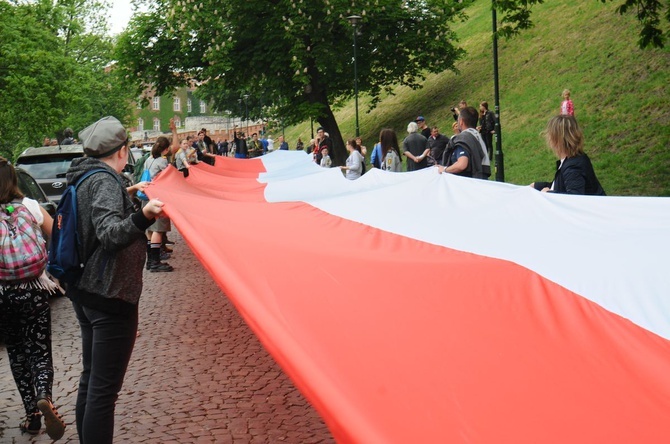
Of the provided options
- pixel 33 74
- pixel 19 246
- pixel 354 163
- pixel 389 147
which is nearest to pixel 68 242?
pixel 19 246

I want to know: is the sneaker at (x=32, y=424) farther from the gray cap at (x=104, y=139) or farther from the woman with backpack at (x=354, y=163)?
the woman with backpack at (x=354, y=163)

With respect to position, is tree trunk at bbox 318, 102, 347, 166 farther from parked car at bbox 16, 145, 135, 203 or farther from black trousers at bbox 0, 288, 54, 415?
black trousers at bbox 0, 288, 54, 415

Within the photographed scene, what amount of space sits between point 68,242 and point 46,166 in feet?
43.3

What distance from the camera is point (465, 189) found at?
24.7 ft

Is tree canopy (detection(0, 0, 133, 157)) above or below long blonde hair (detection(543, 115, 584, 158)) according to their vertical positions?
above

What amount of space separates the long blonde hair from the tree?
83.6ft

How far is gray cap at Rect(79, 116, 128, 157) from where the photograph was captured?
412cm

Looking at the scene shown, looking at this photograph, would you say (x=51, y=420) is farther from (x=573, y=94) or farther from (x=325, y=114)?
(x=325, y=114)

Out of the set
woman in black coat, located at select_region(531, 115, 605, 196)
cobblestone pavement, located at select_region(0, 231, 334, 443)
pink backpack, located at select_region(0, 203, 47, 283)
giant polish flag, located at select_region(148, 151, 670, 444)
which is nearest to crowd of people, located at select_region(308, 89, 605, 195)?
woman in black coat, located at select_region(531, 115, 605, 196)

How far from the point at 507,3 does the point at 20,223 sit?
11724 mm

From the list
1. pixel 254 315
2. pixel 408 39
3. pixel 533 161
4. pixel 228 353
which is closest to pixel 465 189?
pixel 228 353

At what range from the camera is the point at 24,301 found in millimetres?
5309

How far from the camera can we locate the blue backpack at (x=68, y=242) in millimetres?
4000

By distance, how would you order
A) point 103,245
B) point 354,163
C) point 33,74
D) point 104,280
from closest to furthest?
point 103,245
point 104,280
point 354,163
point 33,74
